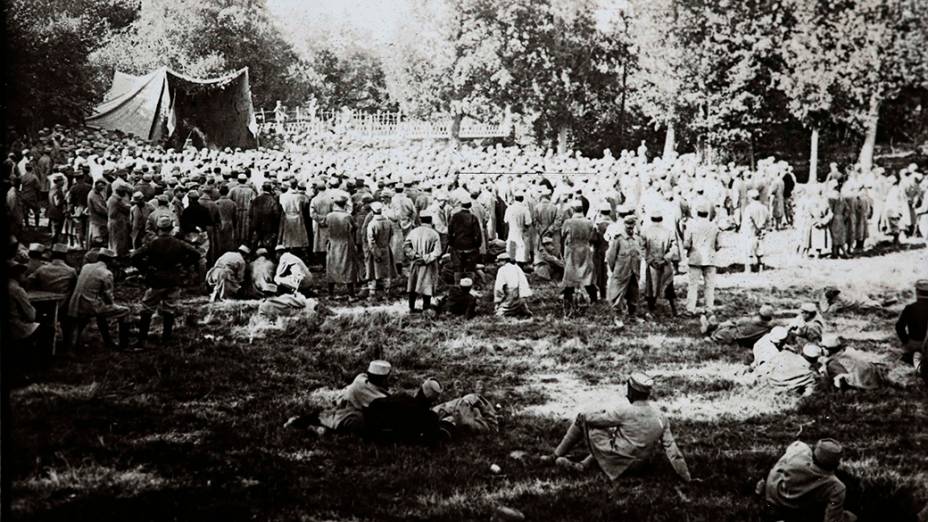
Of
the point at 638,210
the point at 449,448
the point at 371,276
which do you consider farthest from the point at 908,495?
the point at 638,210

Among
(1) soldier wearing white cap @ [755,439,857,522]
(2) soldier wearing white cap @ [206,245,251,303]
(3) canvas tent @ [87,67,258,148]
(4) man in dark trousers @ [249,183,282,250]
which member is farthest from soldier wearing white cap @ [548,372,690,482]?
(4) man in dark trousers @ [249,183,282,250]

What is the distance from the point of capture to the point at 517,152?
101ft

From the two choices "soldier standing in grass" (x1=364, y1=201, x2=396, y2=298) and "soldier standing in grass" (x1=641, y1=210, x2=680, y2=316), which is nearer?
"soldier standing in grass" (x1=641, y1=210, x2=680, y2=316)

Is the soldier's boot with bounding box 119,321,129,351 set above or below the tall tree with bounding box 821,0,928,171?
below

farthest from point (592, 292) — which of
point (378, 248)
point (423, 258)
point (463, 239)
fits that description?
point (378, 248)

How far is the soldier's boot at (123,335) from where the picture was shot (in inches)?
368

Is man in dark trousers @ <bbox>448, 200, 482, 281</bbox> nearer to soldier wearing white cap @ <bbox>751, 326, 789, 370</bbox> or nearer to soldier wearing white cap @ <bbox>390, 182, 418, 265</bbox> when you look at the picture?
soldier wearing white cap @ <bbox>390, 182, 418, 265</bbox>

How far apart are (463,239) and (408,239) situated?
1154 millimetres

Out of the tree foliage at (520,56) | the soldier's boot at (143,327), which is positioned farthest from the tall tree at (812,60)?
the soldier's boot at (143,327)

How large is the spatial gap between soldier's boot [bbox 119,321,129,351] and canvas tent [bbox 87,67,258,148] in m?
3.21

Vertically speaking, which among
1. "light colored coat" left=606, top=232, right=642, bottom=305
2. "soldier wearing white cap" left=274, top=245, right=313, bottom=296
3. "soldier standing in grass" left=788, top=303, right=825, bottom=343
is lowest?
"soldier standing in grass" left=788, top=303, right=825, bottom=343

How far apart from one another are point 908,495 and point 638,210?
10.9 metres

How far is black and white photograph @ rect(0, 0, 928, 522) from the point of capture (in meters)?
6.60

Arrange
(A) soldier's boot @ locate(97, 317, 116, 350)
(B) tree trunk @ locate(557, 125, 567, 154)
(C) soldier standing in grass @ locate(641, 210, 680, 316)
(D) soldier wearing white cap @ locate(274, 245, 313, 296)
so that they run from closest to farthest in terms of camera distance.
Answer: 1. (A) soldier's boot @ locate(97, 317, 116, 350)
2. (C) soldier standing in grass @ locate(641, 210, 680, 316)
3. (D) soldier wearing white cap @ locate(274, 245, 313, 296)
4. (B) tree trunk @ locate(557, 125, 567, 154)
